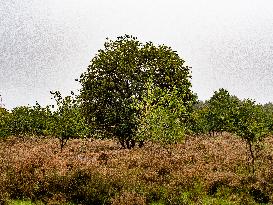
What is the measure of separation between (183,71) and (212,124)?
28259mm

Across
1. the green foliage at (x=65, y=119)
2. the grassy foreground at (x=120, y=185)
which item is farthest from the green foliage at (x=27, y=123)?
the grassy foreground at (x=120, y=185)

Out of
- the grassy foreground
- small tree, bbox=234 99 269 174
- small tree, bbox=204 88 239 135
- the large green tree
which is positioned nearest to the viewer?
the grassy foreground

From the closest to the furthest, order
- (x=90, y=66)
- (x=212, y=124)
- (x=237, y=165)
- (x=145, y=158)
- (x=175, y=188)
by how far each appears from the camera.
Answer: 1. (x=175, y=188)
2. (x=237, y=165)
3. (x=145, y=158)
4. (x=90, y=66)
5. (x=212, y=124)

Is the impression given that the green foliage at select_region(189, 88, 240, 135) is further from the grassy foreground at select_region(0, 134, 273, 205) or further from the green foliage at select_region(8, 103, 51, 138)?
the grassy foreground at select_region(0, 134, 273, 205)

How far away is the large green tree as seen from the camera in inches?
1518

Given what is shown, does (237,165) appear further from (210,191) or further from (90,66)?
(90,66)

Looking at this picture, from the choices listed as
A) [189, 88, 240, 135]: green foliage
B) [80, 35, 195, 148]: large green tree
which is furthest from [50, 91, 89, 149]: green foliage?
[189, 88, 240, 135]: green foliage

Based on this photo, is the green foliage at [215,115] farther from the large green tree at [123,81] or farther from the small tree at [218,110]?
the large green tree at [123,81]

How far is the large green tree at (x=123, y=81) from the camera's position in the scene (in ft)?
127

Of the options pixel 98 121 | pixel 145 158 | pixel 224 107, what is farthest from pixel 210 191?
pixel 224 107

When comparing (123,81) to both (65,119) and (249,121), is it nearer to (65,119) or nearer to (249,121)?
(65,119)

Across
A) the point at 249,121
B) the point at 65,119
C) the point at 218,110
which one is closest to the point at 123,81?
the point at 65,119

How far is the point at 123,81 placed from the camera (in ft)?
129

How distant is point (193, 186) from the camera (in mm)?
19984
